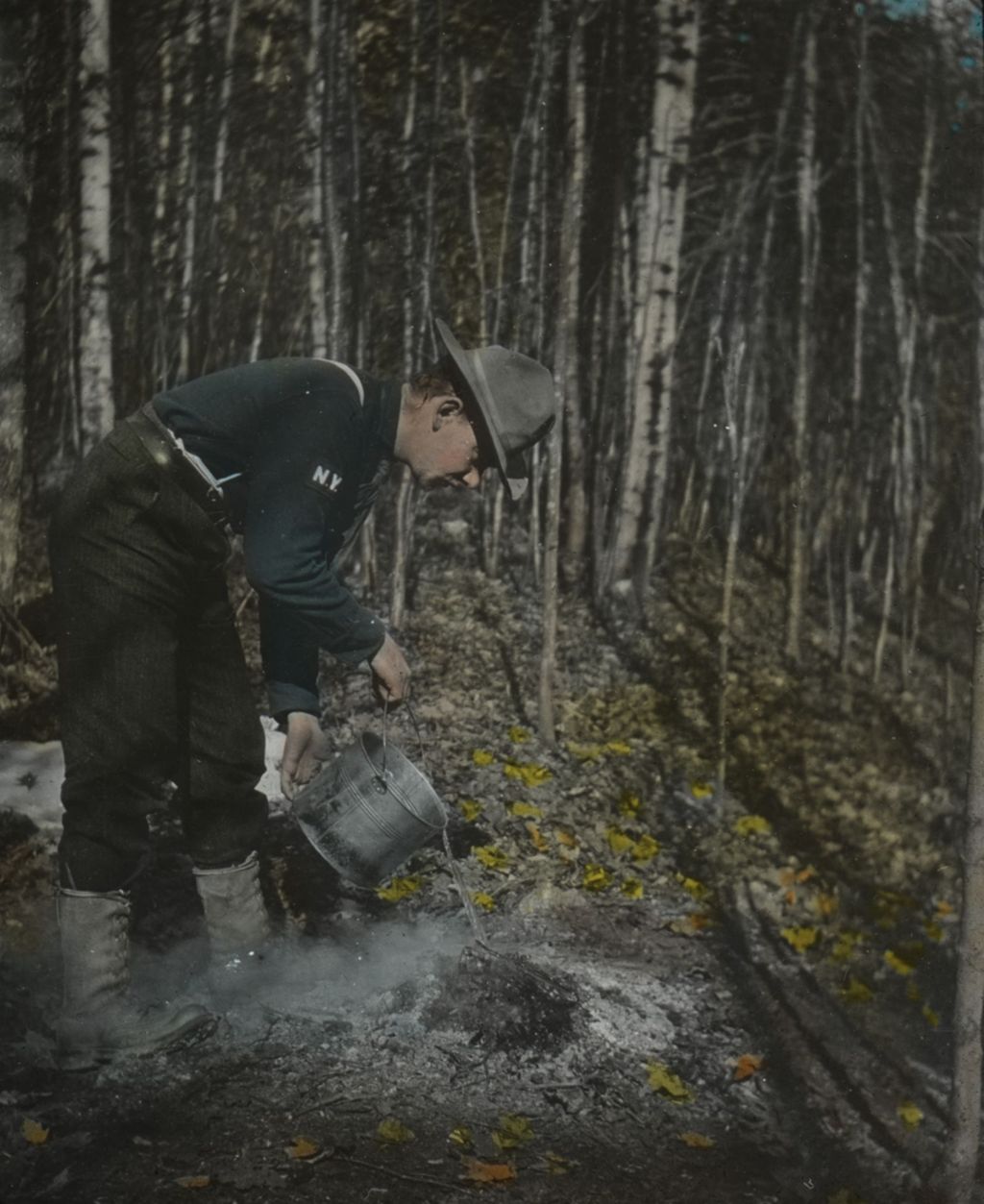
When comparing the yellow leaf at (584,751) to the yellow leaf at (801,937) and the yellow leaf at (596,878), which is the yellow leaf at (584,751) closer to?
the yellow leaf at (596,878)

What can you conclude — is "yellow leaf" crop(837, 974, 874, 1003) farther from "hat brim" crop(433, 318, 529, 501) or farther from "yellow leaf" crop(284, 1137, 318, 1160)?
"hat brim" crop(433, 318, 529, 501)

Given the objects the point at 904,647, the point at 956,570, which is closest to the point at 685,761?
the point at 904,647

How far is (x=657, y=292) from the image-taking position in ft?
9.97

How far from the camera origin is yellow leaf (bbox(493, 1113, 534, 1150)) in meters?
2.26

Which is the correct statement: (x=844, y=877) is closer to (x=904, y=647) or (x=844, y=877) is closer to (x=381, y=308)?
(x=904, y=647)

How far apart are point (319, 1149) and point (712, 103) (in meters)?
2.67

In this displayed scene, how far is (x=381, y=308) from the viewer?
9.05ft

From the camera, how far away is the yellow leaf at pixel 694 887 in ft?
9.50

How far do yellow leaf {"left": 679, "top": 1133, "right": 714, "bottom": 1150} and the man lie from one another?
1.03m

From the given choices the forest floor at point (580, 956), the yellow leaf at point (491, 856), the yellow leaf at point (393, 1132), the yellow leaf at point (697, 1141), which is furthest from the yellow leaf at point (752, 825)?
the yellow leaf at point (393, 1132)

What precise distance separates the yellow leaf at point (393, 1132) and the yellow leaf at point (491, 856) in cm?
67

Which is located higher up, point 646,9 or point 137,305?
point 646,9

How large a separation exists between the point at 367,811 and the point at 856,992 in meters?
1.44

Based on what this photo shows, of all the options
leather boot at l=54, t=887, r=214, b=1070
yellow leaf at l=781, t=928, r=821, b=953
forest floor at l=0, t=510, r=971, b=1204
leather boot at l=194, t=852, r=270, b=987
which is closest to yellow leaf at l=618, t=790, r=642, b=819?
forest floor at l=0, t=510, r=971, b=1204
